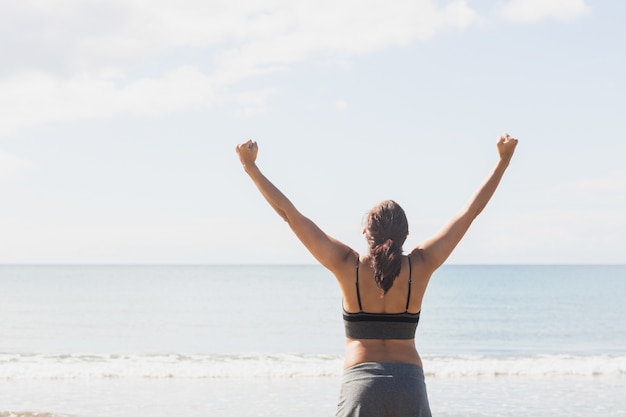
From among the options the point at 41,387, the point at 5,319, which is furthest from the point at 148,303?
the point at 41,387

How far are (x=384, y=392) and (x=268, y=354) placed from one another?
16.0m

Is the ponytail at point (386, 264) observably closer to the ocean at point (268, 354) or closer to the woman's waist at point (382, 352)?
the woman's waist at point (382, 352)

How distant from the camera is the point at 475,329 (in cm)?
3052

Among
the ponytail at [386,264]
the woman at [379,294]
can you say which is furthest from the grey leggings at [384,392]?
the ponytail at [386,264]

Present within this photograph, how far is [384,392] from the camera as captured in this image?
3068 mm

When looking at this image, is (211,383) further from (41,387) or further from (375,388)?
(375,388)

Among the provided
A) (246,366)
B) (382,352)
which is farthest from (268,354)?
(382,352)

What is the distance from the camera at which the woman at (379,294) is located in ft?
10.1

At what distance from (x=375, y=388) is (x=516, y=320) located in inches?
1300

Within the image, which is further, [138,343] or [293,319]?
[293,319]

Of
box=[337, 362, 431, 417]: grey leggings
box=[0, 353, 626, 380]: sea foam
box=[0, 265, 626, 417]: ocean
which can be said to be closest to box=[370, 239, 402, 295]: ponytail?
box=[337, 362, 431, 417]: grey leggings

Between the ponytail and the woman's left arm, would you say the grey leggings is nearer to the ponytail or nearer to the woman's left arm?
the ponytail

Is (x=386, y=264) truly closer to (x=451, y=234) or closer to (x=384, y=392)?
(x=451, y=234)

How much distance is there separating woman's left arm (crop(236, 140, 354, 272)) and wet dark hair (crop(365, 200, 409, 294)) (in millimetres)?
114
